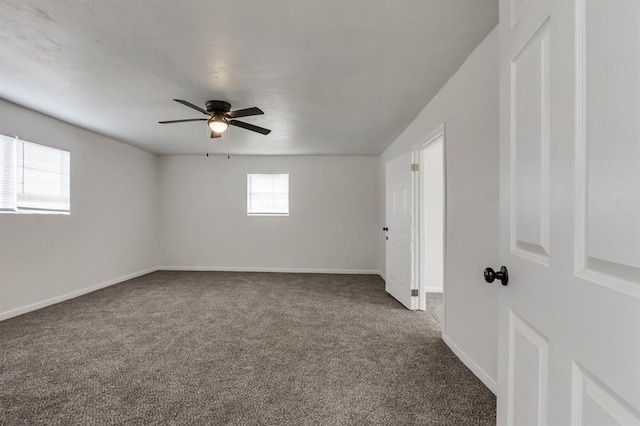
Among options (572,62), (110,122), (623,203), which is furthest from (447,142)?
(110,122)

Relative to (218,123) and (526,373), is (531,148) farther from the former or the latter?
(218,123)

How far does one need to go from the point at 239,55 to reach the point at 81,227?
12.5 ft

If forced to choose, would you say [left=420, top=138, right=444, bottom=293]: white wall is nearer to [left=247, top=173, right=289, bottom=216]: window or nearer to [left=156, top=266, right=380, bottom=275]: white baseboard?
[left=156, top=266, right=380, bottom=275]: white baseboard

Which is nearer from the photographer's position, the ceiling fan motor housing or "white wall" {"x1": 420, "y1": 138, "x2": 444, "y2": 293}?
the ceiling fan motor housing

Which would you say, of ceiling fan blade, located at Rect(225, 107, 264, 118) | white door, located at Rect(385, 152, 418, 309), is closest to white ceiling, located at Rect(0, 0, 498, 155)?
ceiling fan blade, located at Rect(225, 107, 264, 118)

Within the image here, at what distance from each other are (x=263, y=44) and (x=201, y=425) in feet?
8.12

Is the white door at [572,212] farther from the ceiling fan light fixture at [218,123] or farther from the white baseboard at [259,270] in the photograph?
the white baseboard at [259,270]

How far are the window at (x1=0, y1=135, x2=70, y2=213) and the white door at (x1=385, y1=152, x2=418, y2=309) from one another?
462 cm

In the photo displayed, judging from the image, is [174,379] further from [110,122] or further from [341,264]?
[341,264]

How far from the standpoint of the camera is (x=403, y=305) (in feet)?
12.9

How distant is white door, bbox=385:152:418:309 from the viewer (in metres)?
3.84

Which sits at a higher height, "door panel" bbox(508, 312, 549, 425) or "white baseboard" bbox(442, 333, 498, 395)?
"door panel" bbox(508, 312, 549, 425)

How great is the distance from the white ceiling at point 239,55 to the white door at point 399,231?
29.8 inches

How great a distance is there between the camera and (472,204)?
2.29m
